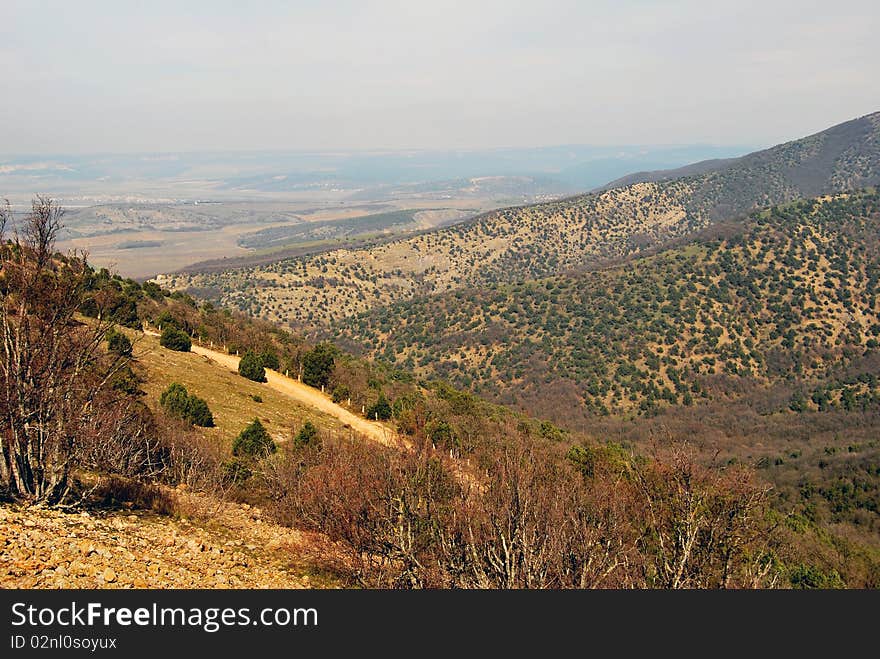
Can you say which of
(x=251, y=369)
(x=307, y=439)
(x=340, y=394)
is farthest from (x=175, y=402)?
(x=340, y=394)

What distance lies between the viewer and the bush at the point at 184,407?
20.6 meters

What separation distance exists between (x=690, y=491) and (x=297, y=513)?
10229mm

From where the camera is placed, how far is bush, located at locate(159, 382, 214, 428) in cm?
2061

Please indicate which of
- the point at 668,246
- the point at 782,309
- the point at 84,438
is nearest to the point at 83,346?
the point at 84,438

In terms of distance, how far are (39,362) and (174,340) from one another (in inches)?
1001

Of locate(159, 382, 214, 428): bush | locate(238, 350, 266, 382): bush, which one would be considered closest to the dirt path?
locate(238, 350, 266, 382): bush

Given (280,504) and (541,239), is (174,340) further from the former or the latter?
(541,239)

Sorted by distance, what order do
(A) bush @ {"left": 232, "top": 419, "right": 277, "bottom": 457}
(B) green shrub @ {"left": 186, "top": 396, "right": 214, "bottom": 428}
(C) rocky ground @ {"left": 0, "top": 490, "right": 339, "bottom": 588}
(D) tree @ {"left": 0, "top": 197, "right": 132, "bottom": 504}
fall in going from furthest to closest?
(B) green shrub @ {"left": 186, "top": 396, "right": 214, "bottom": 428}, (A) bush @ {"left": 232, "top": 419, "right": 277, "bottom": 457}, (D) tree @ {"left": 0, "top": 197, "right": 132, "bottom": 504}, (C) rocky ground @ {"left": 0, "top": 490, "right": 339, "bottom": 588}

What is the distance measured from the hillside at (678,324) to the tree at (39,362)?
5909 centimetres

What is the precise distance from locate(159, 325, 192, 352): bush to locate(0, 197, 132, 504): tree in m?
24.4

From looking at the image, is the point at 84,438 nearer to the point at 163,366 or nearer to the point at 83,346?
the point at 83,346

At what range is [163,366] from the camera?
91.7 ft

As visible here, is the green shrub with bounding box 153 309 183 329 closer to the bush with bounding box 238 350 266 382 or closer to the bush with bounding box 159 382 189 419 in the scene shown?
the bush with bounding box 238 350 266 382

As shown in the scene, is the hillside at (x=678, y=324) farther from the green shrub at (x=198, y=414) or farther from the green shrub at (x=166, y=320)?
→ the green shrub at (x=198, y=414)
